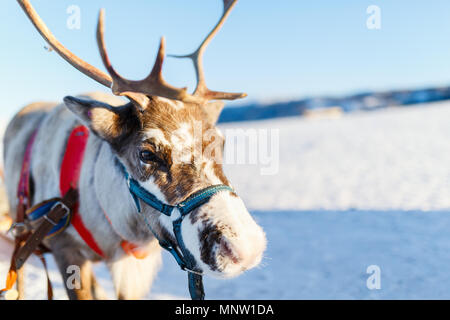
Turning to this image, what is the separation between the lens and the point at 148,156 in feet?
6.28

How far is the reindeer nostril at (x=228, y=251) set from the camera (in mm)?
1550

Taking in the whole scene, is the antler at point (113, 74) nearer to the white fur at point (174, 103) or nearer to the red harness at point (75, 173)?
the white fur at point (174, 103)

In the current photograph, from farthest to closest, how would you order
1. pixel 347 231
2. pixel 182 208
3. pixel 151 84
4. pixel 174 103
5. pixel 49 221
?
pixel 347 231, pixel 49 221, pixel 151 84, pixel 174 103, pixel 182 208

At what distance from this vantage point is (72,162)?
8.32 ft

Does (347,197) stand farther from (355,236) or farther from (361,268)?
(361,268)

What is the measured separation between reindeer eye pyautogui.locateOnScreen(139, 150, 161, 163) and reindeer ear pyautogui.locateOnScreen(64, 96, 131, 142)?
25 centimetres

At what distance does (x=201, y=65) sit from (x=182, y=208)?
121cm

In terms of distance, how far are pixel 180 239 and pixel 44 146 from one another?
5.79 feet

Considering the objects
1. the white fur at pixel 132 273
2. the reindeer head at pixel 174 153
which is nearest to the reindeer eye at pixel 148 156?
the reindeer head at pixel 174 153

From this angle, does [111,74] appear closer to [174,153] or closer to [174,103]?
[174,103]

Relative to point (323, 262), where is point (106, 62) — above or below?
above

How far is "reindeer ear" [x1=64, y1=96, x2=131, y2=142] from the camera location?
80.2 inches

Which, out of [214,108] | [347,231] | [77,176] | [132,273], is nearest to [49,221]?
[77,176]
